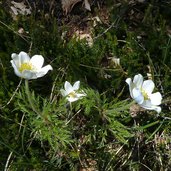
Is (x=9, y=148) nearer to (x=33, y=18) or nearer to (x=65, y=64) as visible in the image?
(x=65, y=64)

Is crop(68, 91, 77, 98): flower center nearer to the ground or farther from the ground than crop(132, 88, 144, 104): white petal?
nearer to the ground

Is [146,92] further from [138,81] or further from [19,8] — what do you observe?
[19,8]

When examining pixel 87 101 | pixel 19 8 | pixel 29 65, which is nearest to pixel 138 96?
pixel 87 101

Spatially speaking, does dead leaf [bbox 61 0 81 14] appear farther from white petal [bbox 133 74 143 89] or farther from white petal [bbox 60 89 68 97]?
white petal [bbox 133 74 143 89]

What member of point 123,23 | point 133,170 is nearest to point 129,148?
point 133,170

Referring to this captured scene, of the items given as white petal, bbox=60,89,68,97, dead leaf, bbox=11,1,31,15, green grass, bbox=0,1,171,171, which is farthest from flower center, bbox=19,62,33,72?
dead leaf, bbox=11,1,31,15

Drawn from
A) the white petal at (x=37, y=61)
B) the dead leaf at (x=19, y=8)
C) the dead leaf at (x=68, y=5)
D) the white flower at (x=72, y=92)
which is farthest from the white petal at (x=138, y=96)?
the dead leaf at (x=19, y=8)
